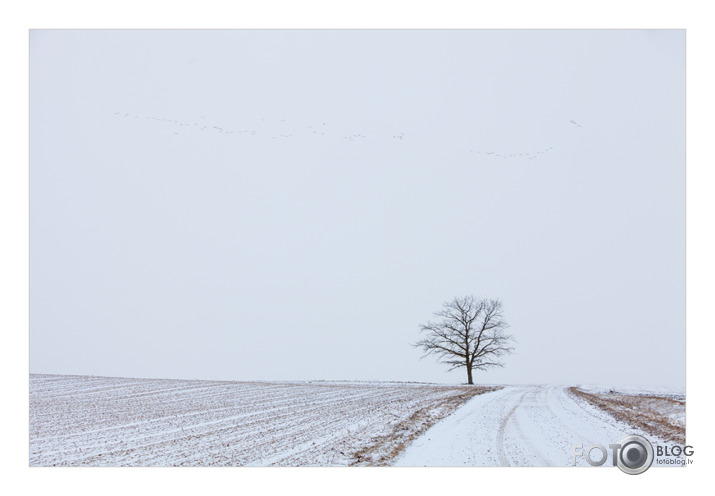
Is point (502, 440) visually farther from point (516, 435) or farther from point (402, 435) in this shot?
point (402, 435)

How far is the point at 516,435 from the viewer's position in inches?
532

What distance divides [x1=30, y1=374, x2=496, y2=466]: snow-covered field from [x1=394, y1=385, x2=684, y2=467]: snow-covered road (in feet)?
1.93

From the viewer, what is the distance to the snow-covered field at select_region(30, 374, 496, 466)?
481 inches

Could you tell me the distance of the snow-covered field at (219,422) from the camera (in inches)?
481

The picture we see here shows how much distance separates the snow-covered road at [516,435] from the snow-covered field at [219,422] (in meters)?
0.59

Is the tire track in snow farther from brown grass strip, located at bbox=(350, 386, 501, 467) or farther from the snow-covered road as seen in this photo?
brown grass strip, located at bbox=(350, 386, 501, 467)

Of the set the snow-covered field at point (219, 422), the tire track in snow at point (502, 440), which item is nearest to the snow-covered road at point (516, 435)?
the tire track in snow at point (502, 440)

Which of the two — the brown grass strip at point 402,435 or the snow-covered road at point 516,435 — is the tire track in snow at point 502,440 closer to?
the snow-covered road at point 516,435

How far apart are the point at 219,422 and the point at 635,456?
8.97 m

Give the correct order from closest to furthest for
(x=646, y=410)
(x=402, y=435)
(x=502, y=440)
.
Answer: (x=502, y=440) → (x=402, y=435) → (x=646, y=410)

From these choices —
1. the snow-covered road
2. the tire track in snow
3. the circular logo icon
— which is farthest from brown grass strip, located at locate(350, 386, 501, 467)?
the circular logo icon

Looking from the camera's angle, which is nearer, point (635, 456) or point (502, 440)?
point (635, 456)

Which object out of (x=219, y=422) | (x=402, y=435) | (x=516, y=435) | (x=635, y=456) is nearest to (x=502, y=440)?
(x=516, y=435)

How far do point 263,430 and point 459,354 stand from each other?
43.6 ft
